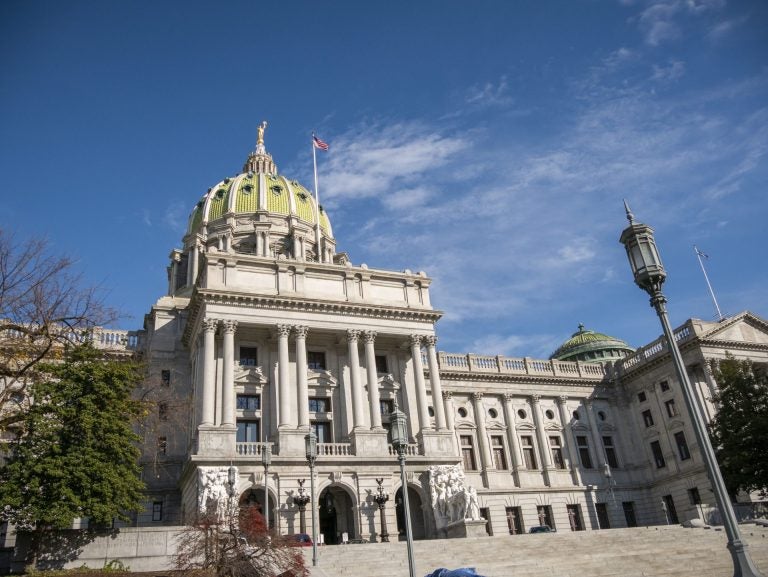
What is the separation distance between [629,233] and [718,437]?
31318 millimetres

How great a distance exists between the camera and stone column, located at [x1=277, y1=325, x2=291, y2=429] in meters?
37.9

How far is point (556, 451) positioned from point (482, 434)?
22.8 feet

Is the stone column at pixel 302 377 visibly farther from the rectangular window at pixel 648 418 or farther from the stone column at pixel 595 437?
the rectangular window at pixel 648 418

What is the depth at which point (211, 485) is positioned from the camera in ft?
110

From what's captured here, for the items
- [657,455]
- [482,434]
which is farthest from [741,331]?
[482,434]

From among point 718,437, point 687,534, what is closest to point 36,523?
point 687,534

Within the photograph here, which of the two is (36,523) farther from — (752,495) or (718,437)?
(752,495)

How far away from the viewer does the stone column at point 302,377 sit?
38.2m

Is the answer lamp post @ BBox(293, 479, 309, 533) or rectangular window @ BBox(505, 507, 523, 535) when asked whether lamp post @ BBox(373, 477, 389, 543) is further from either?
rectangular window @ BBox(505, 507, 523, 535)

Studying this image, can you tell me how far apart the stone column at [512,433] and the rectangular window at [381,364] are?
12.8 metres

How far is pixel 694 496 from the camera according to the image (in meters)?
48.0

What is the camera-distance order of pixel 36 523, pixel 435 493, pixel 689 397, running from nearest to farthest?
1. pixel 689 397
2. pixel 36 523
3. pixel 435 493

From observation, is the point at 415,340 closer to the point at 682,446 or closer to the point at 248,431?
the point at 248,431

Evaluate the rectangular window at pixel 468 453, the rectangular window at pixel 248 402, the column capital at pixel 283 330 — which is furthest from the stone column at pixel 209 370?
the rectangular window at pixel 468 453
